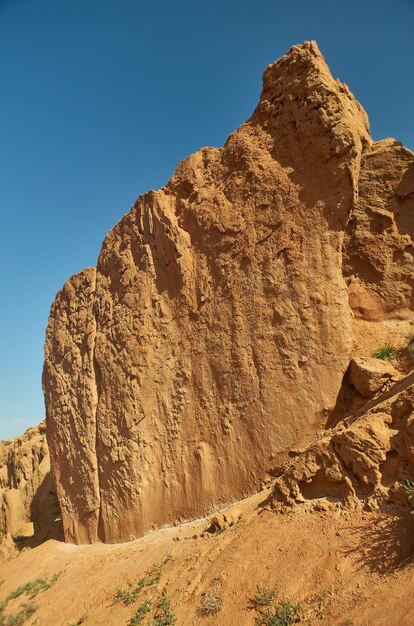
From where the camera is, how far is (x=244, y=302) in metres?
8.77

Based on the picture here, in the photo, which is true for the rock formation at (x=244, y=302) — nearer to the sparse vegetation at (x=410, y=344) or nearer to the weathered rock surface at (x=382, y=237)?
the weathered rock surface at (x=382, y=237)

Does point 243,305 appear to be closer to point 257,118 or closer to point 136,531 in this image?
point 257,118

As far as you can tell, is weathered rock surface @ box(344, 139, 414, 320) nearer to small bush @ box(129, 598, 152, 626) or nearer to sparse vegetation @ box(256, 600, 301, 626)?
sparse vegetation @ box(256, 600, 301, 626)

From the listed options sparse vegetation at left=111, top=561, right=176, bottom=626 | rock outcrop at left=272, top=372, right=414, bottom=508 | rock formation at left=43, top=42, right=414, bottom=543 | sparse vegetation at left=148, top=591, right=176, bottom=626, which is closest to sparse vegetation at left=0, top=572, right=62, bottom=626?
rock formation at left=43, top=42, right=414, bottom=543

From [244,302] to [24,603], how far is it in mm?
7331

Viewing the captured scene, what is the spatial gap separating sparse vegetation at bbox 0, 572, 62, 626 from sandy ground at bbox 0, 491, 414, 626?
0.21 meters

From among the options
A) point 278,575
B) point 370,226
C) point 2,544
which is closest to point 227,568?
point 278,575

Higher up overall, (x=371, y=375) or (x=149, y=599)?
(x=371, y=375)

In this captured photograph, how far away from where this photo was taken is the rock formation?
8.09m

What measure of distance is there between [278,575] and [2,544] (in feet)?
43.9

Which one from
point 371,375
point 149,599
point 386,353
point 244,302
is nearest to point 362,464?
point 371,375

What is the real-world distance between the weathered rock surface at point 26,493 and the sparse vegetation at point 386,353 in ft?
36.8

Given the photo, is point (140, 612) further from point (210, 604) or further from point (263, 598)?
point (263, 598)

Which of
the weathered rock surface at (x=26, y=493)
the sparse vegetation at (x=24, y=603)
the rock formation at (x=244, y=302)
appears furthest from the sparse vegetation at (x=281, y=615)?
the weathered rock surface at (x=26, y=493)
